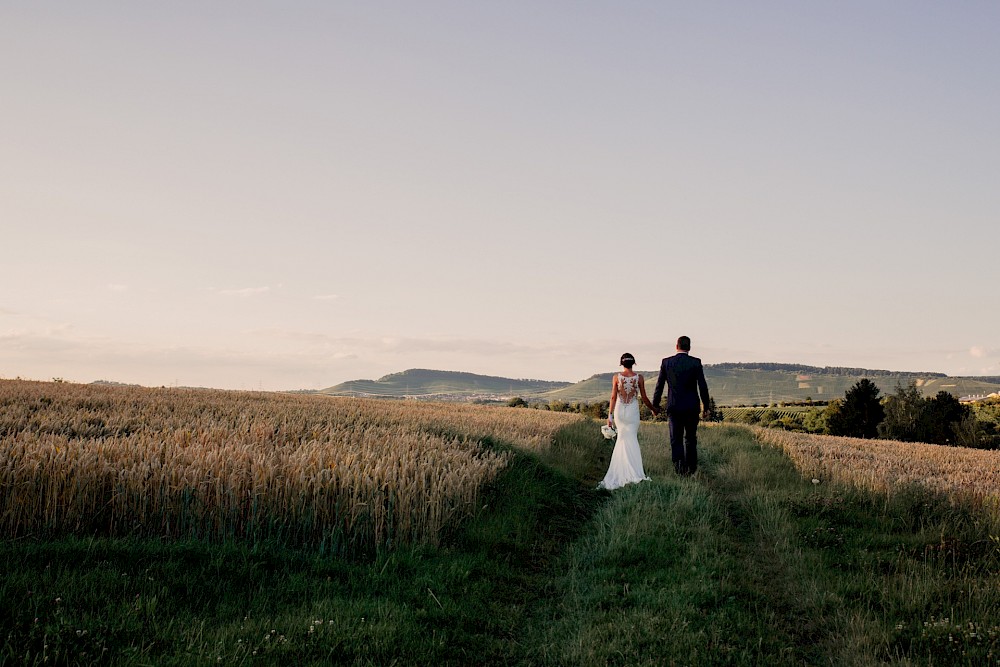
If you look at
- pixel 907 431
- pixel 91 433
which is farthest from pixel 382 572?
pixel 907 431

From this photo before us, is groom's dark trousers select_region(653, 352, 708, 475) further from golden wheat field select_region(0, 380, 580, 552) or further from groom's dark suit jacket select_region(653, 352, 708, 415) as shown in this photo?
golden wheat field select_region(0, 380, 580, 552)

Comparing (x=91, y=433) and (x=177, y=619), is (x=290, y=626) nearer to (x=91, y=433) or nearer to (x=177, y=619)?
(x=177, y=619)

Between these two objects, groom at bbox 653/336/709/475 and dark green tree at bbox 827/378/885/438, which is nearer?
groom at bbox 653/336/709/475

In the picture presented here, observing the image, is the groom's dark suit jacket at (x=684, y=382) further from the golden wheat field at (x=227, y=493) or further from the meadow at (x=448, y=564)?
the golden wheat field at (x=227, y=493)

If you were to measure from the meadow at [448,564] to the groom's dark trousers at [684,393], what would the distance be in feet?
7.67

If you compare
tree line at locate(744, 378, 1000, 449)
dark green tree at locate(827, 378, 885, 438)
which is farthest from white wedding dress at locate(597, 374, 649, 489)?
dark green tree at locate(827, 378, 885, 438)

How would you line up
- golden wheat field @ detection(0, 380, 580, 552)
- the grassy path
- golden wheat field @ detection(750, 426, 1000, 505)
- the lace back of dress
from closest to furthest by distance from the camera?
the grassy path → golden wheat field @ detection(0, 380, 580, 552) → golden wheat field @ detection(750, 426, 1000, 505) → the lace back of dress

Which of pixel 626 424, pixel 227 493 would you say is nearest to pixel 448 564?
Result: pixel 227 493

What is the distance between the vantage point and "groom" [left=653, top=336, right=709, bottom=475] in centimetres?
1549

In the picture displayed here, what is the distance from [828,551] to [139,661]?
31.0ft

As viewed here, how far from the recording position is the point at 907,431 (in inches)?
2997

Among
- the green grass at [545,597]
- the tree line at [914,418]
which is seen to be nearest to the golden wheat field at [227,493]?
Result: the green grass at [545,597]

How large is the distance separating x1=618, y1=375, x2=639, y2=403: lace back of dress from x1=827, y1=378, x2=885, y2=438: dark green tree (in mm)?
81875

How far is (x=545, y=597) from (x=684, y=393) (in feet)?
28.7
